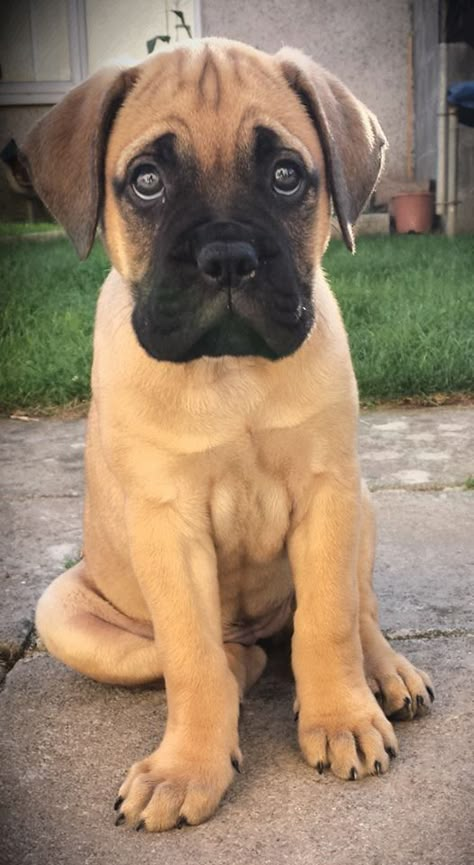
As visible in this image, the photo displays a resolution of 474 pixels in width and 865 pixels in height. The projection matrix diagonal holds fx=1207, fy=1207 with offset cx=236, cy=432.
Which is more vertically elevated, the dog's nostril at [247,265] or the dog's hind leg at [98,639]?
the dog's nostril at [247,265]

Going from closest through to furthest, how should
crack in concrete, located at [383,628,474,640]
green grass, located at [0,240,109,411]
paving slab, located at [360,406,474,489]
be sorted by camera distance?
1. crack in concrete, located at [383,628,474,640]
2. paving slab, located at [360,406,474,489]
3. green grass, located at [0,240,109,411]

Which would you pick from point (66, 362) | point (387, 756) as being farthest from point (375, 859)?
point (66, 362)

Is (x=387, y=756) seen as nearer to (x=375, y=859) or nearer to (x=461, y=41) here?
(x=375, y=859)

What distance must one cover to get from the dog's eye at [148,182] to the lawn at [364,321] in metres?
3.09

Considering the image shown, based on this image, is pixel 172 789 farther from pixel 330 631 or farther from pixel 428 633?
pixel 428 633

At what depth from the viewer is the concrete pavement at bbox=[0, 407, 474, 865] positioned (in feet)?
7.22

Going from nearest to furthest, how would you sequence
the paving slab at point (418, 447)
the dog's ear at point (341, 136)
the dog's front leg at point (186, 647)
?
the dog's front leg at point (186, 647) < the dog's ear at point (341, 136) < the paving slab at point (418, 447)

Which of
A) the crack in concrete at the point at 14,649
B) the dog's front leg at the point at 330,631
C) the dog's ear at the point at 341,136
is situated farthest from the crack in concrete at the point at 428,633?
the dog's ear at the point at 341,136

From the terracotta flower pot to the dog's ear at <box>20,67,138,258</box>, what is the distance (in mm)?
10187

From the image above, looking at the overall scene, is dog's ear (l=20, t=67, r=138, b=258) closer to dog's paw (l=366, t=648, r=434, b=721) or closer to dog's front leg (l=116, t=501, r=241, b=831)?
dog's front leg (l=116, t=501, r=241, b=831)

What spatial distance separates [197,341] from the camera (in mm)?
2322

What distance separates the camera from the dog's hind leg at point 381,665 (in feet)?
8.68

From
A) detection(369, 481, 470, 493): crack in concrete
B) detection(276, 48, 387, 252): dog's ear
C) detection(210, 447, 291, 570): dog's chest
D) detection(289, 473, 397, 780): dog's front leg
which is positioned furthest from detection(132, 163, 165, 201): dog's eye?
detection(369, 481, 470, 493): crack in concrete

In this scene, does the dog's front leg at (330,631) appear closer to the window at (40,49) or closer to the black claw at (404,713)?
the black claw at (404,713)
